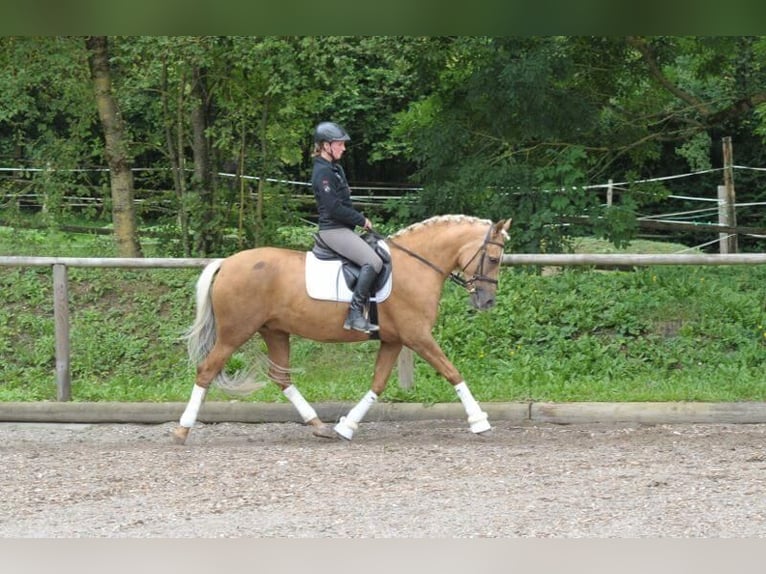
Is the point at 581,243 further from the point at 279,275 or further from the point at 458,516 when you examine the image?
the point at 458,516

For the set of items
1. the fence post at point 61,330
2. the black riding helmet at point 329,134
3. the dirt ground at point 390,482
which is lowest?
the dirt ground at point 390,482

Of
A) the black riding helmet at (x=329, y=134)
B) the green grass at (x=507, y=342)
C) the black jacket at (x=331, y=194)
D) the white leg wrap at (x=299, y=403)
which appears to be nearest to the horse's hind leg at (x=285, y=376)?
the white leg wrap at (x=299, y=403)

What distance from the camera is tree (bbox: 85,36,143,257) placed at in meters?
13.6

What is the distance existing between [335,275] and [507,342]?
136 inches

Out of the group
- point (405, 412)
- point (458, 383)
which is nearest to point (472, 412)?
point (458, 383)

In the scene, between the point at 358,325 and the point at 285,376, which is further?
the point at 285,376

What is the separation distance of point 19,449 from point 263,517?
10.3 ft

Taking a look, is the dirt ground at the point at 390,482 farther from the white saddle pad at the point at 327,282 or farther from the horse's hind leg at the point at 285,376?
the white saddle pad at the point at 327,282

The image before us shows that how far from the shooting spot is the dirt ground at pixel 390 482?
527cm

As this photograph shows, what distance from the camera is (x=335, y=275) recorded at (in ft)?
25.7

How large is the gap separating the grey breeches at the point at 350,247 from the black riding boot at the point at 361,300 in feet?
0.18

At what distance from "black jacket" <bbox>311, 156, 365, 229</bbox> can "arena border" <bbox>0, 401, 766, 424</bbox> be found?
193cm

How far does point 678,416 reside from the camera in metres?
8.56

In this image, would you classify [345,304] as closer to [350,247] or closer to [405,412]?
[350,247]
